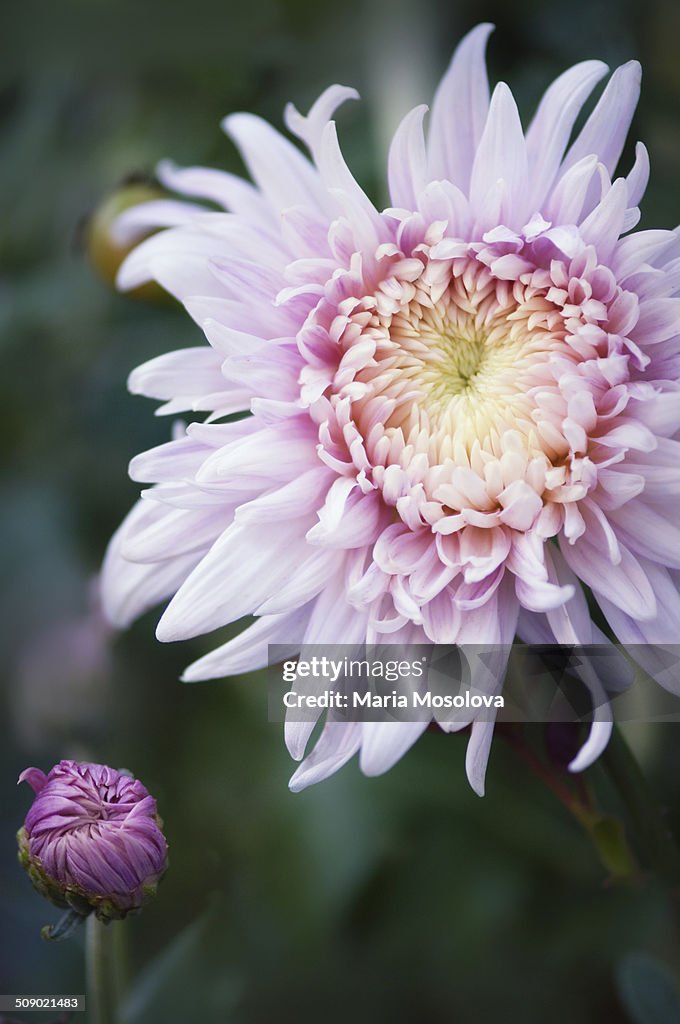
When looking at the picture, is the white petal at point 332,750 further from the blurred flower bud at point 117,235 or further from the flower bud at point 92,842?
the blurred flower bud at point 117,235

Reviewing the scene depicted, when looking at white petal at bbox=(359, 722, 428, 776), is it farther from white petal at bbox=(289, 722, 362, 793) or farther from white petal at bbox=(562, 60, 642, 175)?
white petal at bbox=(562, 60, 642, 175)

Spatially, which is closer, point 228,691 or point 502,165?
point 502,165

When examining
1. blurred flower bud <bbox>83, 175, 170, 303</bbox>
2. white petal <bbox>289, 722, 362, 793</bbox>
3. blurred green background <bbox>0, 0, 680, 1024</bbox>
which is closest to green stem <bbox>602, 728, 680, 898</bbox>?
blurred green background <bbox>0, 0, 680, 1024</bbox>

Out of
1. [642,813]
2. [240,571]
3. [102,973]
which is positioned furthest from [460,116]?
[102,973]

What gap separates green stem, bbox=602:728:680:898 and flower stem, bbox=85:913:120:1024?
24 cm

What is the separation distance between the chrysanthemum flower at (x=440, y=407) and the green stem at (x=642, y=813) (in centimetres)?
7

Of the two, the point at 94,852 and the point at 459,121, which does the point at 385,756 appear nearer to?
the point at 94,852

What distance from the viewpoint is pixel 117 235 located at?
1.76 feet

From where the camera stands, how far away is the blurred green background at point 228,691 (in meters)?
0.51

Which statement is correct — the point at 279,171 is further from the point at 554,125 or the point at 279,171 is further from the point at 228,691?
the point at 228,691

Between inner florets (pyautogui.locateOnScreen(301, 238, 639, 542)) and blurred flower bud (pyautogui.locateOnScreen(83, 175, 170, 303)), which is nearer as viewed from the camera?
inner florets (pyautogui.locateOnScreen(301, 238, 639, 542))

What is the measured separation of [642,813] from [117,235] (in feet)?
1.34

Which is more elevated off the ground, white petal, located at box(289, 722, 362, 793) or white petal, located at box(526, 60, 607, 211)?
white petal, located at box(526, 60, 607, 211)

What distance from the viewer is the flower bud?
37cm
